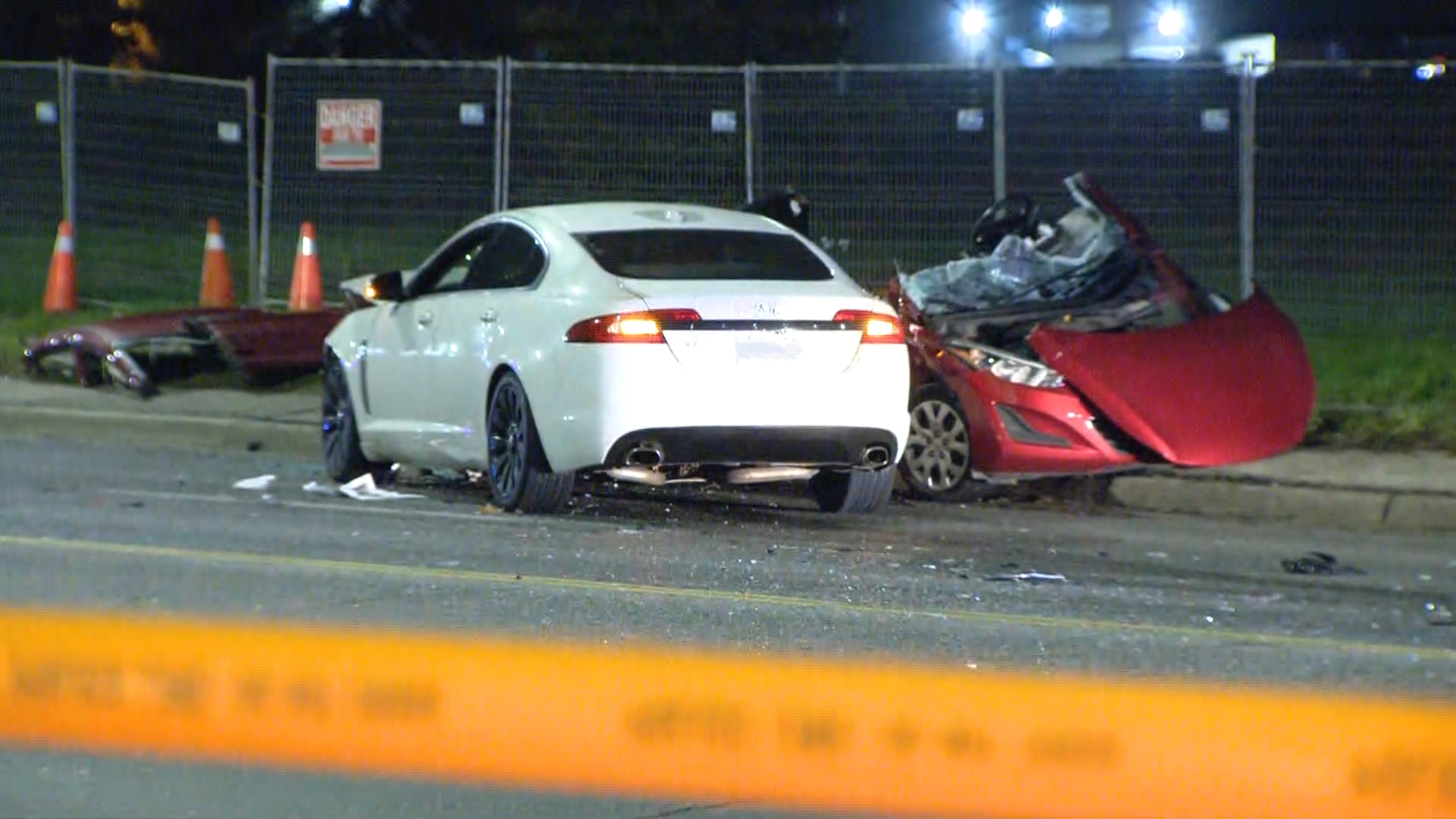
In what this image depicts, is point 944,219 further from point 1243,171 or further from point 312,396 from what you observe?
point 312,396

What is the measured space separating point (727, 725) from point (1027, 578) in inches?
111

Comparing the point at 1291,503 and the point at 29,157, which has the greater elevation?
the point at 29,157

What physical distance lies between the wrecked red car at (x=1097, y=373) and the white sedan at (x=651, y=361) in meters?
0.82

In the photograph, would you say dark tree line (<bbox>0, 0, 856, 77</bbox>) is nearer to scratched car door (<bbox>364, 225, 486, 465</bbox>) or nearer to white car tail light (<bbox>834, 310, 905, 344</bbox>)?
scratched car door (<bbox>364, 225, 486, 465</bbox>)

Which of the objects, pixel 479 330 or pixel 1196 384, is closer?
pixel 479 330

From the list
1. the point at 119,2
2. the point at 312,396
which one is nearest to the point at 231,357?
the point at 312,396

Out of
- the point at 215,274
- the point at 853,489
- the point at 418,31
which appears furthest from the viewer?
the point at 418,31

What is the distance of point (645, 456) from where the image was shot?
1002cm

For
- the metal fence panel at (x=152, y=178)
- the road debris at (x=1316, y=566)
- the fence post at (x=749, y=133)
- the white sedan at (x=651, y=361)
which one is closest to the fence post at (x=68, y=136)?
the metal fence panel at (x=152, y=178)

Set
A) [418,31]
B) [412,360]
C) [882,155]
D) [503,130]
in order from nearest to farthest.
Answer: [412,360] < [882,155] < [503,130] < [418,31]

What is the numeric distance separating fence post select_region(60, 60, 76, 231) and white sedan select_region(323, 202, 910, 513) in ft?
30.2

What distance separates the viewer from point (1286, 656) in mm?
7816

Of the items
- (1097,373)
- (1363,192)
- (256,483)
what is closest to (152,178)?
(256,483)

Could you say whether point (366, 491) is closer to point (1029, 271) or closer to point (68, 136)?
point (1029, 271)
